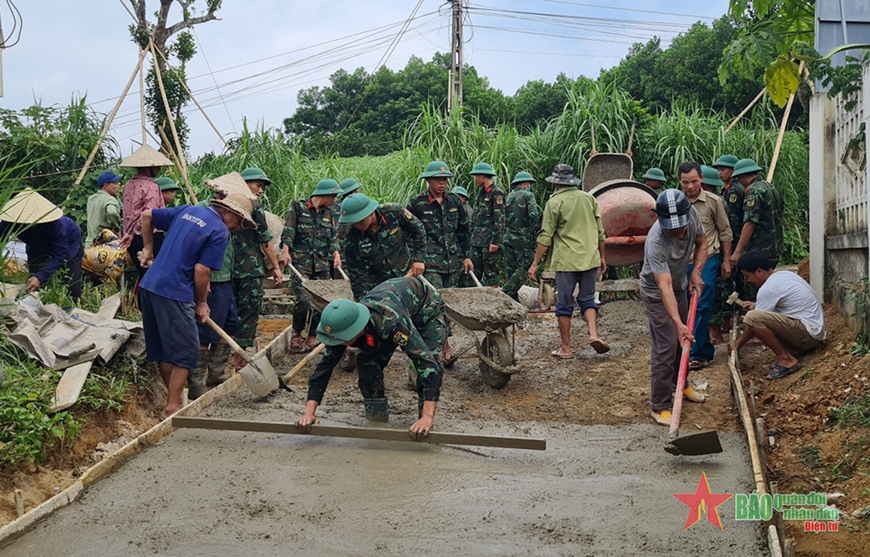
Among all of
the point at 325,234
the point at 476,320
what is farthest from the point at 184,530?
the point at 325,234

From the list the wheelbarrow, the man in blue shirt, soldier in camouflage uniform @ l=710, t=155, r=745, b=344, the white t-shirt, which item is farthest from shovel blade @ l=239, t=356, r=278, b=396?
soldier in camouflage uniform @ l=710, t=155, r=745, b=344

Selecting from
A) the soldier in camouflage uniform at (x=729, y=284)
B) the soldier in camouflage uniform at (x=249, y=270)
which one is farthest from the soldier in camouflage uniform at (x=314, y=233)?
the soldier in camouflage uniform at (x=729, y=284)

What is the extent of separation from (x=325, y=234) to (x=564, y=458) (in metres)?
4.46

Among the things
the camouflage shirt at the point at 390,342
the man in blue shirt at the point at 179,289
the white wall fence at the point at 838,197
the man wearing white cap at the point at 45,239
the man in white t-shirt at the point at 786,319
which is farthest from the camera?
the white wall fence at the point at 838,197

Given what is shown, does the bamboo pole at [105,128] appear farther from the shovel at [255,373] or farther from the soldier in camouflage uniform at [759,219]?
the soldier in camouflage uniform at [759,219]

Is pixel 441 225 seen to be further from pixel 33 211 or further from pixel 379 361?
pixel 33 211

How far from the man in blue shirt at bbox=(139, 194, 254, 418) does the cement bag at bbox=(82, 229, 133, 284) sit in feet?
8.14

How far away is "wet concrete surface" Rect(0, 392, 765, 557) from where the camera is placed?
11.8 feet

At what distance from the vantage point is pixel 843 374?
18.3ft

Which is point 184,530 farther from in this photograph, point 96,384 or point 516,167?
point 516,167

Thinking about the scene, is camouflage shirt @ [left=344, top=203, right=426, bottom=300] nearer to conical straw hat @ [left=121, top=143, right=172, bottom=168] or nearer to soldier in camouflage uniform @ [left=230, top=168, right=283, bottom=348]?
soldier in camouflage uniform @ [left=230, top=168, right=283, bottom=348]

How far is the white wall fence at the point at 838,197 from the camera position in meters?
6.78

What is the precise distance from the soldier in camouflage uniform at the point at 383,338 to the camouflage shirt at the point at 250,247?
2.08 m

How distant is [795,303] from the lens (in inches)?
248
